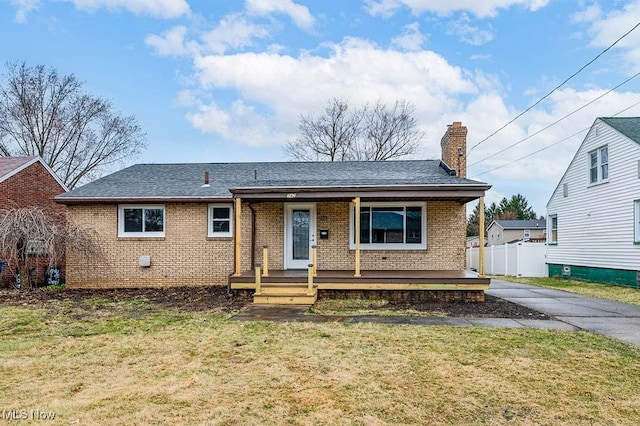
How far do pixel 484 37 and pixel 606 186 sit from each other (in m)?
7.33

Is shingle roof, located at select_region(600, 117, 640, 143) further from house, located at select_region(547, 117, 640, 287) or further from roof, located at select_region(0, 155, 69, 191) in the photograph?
roof, located at select_region(0, 155, 69, 191)

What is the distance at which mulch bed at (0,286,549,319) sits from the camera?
9.07 m

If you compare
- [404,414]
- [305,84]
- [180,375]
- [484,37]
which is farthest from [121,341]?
[305,84]

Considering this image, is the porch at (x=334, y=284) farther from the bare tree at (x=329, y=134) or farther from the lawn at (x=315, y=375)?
the bare tree at (x=329, y=134)

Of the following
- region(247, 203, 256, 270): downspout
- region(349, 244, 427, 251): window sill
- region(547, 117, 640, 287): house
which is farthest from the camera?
region(547, 117, 640, 287): house

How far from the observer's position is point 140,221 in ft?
42.7

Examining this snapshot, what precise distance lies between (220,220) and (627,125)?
15169mm

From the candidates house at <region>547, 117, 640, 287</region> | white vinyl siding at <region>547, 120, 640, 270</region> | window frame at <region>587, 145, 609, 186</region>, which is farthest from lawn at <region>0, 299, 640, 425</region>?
window frame at <region>587, 145, 609, 186</region>

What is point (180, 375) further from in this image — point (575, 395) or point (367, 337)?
point (575, 395)

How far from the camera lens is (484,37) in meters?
15.9

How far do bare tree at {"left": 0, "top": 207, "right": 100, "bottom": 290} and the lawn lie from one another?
5029mm

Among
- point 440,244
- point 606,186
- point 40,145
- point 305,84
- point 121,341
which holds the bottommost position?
point 121,341

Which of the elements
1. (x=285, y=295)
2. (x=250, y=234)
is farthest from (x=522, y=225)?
(x=285, y=295)

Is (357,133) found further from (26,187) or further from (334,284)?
(334,284)
